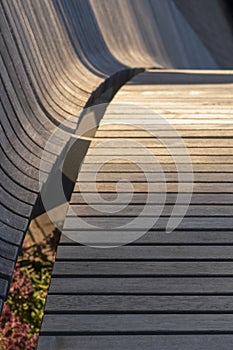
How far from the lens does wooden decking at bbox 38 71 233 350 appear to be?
2410 millimetres

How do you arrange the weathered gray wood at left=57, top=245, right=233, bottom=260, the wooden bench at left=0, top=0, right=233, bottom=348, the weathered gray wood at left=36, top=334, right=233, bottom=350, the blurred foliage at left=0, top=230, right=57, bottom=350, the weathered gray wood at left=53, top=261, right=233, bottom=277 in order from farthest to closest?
the blurred foliage at left=0, top=230, right=57, bottom=350 < the wooden bench at left=0, top=0, right=233, bottom=348 < the weathered gray wood at left=57, top=245, right=233, bottom=260 < the weathered gray wood at left=53, top=261, right=233, bottom=277 < the weathered gray wood at left=36, top=334, right=233, bottom=350

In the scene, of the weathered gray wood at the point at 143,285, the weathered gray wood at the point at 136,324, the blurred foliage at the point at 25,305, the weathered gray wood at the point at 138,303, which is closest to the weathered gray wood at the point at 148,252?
the weathered gray wood at the point at 143,285

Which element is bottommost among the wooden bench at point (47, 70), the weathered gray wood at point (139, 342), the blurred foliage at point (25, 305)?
the blurred foliage at point (25, 305)

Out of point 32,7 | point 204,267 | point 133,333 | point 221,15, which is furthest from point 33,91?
point 221,15

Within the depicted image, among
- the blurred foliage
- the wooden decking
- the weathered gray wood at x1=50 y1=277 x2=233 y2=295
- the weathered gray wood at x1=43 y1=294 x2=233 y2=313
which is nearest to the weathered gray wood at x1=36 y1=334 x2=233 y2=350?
the wooden decking

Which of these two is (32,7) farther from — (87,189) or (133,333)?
(133,333)

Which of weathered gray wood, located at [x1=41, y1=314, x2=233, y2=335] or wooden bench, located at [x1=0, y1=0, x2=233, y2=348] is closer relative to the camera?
weathered gray wood, located at [x1=41, y1=314, x2=233, y2=335]

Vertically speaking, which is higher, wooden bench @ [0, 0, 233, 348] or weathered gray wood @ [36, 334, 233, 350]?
wooden bench @ [0, 0, 233, 348]

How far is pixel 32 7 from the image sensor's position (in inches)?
167

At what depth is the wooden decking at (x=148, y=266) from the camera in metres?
2.41

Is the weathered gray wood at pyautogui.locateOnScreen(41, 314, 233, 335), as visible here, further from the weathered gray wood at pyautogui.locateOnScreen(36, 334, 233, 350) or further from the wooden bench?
the wooden bench

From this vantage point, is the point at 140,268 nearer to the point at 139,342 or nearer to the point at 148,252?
the point at 148,252

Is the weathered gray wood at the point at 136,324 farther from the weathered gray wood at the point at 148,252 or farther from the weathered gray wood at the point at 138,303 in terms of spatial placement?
the weathered gray wood at the point at 148,252

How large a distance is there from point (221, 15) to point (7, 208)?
33.8 feet
